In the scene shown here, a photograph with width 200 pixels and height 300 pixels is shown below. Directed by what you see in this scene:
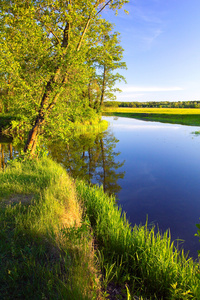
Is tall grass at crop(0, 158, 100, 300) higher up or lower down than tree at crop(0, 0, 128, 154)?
lower down

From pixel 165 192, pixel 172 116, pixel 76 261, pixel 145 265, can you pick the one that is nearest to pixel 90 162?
pixel 165 192

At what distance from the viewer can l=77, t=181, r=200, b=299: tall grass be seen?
120 inches

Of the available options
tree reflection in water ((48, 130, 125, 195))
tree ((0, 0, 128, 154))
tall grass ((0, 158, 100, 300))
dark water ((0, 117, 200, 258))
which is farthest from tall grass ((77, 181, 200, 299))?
tree ((0, 0, 128, 154))

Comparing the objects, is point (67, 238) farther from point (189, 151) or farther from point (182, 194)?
point (189, 151)

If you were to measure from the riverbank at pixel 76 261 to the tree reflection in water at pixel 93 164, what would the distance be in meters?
4.68

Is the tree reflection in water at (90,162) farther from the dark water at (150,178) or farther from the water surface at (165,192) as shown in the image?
the water surface at (165,192)

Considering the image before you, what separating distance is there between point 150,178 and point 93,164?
181 inches

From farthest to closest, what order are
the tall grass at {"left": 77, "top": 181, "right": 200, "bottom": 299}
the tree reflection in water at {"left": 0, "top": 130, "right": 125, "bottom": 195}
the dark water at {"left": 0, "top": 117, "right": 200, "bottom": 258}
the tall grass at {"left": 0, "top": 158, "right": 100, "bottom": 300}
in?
the tree reflection in water at {"left": 0, "top": 130, "right": 125, "bottom": 195} → the dark water at {"left": 0, "top": 117, "right": 200, "bottom": 258} → the tall grass at {"left": 77, "top": 181, "right": 200, "bottom": 299} → the tall grass at {"left": 0, "top": 158, "right": 100, "bottom": 300}

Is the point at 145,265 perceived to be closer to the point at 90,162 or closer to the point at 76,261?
the point at 76,261

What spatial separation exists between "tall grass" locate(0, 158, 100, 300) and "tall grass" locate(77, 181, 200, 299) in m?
0.60

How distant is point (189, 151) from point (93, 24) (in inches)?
538

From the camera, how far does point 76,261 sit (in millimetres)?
2795

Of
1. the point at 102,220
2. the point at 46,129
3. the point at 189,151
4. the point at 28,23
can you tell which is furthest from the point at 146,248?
the point at 189,151

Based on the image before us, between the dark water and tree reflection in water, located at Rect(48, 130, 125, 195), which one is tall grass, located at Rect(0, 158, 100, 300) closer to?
the dark water
